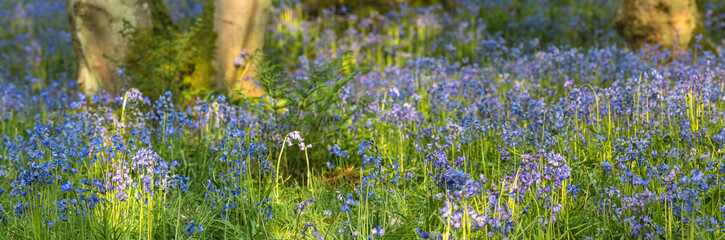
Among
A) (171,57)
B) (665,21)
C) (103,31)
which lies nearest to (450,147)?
(171,57)

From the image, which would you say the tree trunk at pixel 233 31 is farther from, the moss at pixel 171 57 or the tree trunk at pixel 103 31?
the tree trunk at pixel 103 31

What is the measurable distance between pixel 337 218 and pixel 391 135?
1362mm

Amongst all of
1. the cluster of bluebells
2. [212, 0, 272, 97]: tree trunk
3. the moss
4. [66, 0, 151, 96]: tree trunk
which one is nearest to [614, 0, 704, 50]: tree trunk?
the cluster of bluebells

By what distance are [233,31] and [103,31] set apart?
3.84ft

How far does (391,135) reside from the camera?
437 centimetres

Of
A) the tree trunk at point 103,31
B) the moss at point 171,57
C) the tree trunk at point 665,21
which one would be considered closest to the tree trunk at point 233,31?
the moss at point 171,57

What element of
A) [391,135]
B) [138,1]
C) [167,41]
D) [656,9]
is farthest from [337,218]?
[656,9]

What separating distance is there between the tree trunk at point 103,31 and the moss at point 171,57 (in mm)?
116

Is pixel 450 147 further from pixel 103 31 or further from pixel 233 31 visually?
pixel 103 31

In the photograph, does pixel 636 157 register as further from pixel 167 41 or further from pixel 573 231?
pixel 167 41

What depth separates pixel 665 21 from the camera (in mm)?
6625

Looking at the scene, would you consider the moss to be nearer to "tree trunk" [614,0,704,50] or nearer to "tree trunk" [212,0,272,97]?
"tree trunk" [212,0,272,97]

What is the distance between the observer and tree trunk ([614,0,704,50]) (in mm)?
6570

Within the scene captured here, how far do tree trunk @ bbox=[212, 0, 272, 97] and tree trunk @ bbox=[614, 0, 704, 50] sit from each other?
13.5 ft
